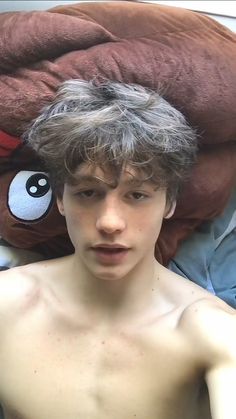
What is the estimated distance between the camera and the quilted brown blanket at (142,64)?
108 cm

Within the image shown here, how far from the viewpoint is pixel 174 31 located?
115cm

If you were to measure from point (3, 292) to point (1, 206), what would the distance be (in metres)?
0.15

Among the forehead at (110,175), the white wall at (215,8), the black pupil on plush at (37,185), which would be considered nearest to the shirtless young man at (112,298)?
the forehead at (110,175)

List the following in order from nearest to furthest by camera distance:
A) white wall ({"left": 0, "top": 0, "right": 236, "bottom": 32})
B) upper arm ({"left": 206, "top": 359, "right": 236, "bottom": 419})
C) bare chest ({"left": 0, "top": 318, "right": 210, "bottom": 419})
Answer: upper arm ({"left": 206, "top": 359, "right": 236, "bottom": 419}), bare chest ({"left": 0, "top": 318, "right": 210, "bottom": 419}), white wall ({"left": 0, "top": 0, "right": 236, "bottom": 32})

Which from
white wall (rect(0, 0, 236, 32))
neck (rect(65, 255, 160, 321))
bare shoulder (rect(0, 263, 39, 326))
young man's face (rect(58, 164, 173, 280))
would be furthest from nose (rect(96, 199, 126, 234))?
white wall (rect(0, 0, 236, 32))

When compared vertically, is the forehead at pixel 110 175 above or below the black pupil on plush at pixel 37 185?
above

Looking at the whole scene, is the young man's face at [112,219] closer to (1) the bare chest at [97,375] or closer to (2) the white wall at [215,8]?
(1) the bare chest at [97,375]

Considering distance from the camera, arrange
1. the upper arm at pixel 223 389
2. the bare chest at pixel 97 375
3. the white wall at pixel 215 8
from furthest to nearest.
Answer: the white wall at pixel 215 8 < the bare chest at pixel 97 375 < the upper arm at pixel 223 389

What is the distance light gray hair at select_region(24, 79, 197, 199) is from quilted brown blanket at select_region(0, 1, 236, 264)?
0.06m

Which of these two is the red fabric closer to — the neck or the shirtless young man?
the shirtless young man

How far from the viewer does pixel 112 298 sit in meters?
1.03

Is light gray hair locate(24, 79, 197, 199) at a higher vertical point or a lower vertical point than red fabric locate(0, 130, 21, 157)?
higher

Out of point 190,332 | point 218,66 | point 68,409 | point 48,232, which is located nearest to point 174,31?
point 218,66

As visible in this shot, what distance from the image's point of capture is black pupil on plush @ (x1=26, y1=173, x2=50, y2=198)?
113 cm
